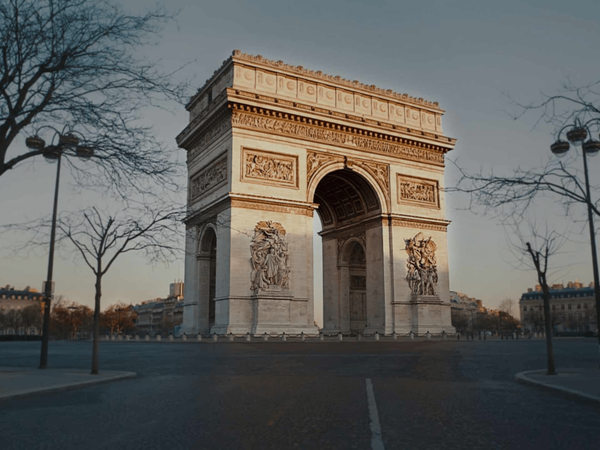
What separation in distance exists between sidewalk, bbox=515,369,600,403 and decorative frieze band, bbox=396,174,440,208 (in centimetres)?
2489

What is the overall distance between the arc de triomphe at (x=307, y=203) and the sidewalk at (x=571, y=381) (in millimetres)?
19073

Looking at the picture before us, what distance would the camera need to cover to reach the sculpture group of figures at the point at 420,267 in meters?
35.1

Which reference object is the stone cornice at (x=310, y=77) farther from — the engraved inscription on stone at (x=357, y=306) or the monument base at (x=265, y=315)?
the engraved inscription on stone at (x=357, y=306)

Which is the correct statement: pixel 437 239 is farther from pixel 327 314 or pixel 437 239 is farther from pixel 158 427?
pixel 158 427

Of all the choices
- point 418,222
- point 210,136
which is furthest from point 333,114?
point 418,222

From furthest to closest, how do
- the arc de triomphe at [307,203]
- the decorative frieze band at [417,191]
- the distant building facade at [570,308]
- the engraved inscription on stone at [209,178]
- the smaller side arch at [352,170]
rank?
the distant building facade at [570,308] → the decorative frieze band at [417,191] → the smaller side arch at [352,170] → the engraved inscription on stone at [209,178] → the arc de triomphe at [307,203]

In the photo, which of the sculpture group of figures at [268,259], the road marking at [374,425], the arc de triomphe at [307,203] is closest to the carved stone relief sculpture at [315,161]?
the arc de triomphe at [307,203]

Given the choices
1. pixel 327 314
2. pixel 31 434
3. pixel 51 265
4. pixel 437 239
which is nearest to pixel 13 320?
pixel 327 314

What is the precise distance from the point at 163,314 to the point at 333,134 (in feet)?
379

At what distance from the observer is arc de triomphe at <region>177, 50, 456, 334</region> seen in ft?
99.3

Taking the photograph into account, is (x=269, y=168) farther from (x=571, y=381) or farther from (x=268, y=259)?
(x=571, y=381)

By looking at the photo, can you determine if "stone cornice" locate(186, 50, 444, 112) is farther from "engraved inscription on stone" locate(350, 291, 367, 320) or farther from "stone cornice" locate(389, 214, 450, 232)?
"engraved inscription on stone" locate(350, 291, 367, 320)

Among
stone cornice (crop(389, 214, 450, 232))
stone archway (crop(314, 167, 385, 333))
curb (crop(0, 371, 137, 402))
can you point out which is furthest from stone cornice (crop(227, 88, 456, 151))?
curb (crop(0, 371, 137, 402))

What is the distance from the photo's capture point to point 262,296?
29562 mm
